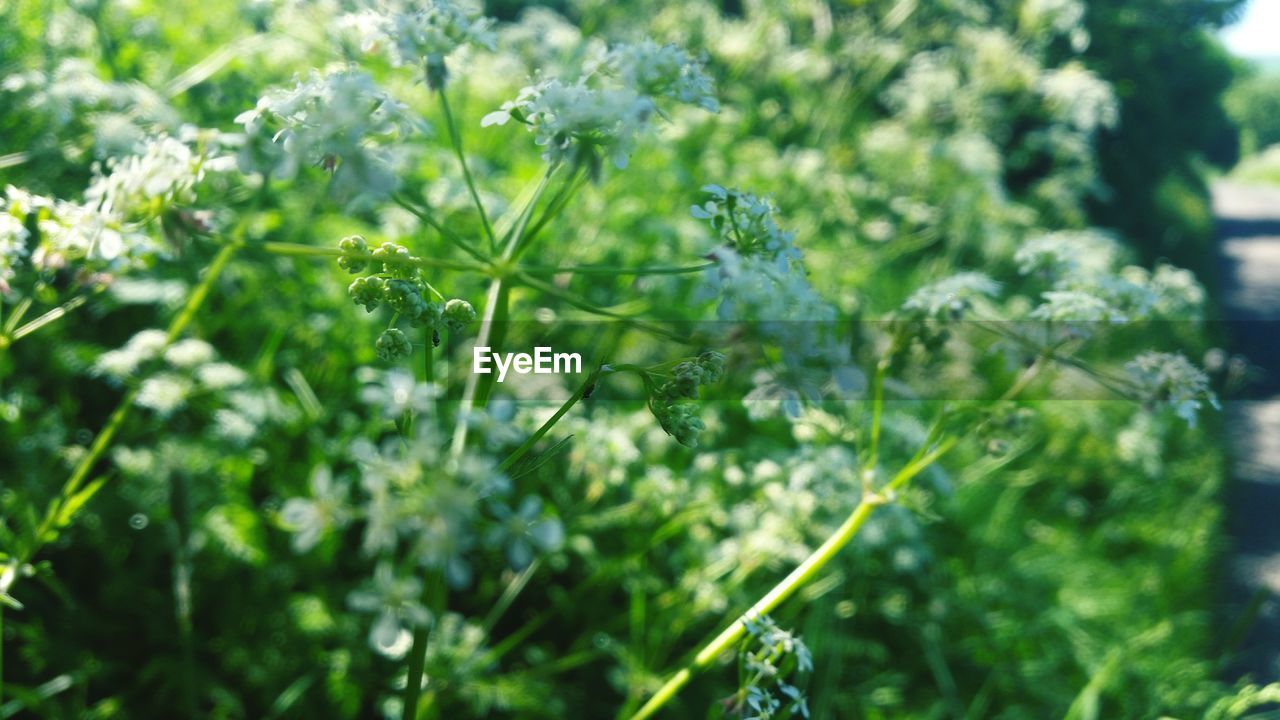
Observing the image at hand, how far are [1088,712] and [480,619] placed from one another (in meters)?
2.11

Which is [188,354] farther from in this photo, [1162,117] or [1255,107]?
[1255,107]

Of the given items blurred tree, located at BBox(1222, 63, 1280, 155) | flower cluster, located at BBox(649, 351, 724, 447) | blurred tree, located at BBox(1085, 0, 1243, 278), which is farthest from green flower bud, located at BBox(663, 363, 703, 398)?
blurred tree, located at BBox(1222, 63, 1280, 155)

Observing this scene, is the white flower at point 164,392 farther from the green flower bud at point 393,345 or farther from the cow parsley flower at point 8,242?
the green flower bud at point 393,345

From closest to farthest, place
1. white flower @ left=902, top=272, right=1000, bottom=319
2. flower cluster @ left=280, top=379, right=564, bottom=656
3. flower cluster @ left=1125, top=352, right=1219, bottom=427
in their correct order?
flower cluster @ left=280, top=379, right=564, bottom=656
flower cluster @ left=1125, top=352, right=1219, bottom=427
white flower @ left=902, top=272, right=1000, bottom=319

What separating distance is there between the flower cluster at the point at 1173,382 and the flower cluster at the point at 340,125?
134cm

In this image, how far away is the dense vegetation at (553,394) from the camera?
1.33 meters

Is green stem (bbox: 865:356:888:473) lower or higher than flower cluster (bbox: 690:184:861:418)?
lower

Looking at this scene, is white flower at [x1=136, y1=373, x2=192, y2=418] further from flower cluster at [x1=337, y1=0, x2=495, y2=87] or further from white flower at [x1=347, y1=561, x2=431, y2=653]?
white flower at [x1=347, y1=561, x2=431, y2=653]

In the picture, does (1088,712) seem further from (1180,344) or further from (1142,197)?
(1142,197)

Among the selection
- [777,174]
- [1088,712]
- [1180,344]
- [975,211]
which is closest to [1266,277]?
[1180,344]

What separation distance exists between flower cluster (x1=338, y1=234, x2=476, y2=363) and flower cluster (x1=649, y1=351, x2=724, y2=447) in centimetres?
30

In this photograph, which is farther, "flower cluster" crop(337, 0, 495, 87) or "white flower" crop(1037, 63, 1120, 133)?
"white flower" crop(1037, 63, 1120, 133)

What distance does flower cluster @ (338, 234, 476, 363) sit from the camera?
1.21 m

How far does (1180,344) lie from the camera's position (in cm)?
775
